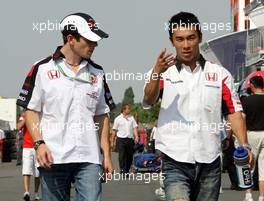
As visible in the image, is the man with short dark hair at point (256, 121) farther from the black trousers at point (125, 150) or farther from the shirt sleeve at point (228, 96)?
the black trousers at point (125, 150)

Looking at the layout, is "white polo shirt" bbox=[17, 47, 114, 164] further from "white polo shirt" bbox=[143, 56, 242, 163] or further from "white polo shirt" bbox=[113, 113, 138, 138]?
"white polo shirt" bbox=[113, 113, 138, 138]

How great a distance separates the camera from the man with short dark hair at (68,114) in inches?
258

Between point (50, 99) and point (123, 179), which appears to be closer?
point (50, 99)

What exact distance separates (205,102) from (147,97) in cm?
44

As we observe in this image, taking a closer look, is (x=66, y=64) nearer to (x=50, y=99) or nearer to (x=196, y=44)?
(x=50, y=99)

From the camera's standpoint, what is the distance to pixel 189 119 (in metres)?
6.65

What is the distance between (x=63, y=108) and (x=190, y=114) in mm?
947

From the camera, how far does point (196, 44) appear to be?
6.73m

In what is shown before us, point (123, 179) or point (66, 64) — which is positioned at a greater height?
point (66, 64)

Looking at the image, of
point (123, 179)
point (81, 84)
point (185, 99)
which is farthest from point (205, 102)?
point (123, 179)

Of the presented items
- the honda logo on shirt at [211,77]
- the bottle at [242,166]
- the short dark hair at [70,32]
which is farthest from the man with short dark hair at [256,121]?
the short dark hair at [70,32]

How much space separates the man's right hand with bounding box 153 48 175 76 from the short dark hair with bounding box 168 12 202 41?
50 cm

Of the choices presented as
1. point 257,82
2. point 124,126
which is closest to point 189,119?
point 257,82

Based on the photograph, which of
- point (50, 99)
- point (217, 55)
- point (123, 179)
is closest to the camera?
point (50, 99)
